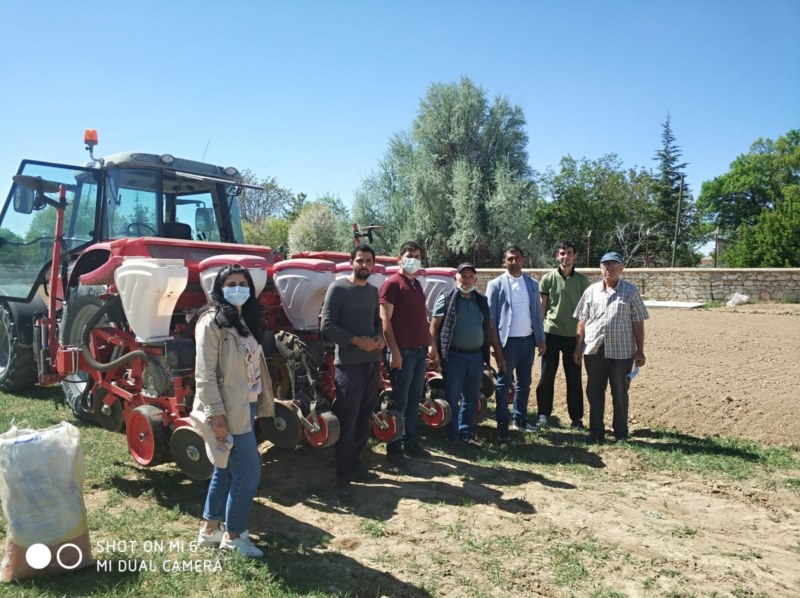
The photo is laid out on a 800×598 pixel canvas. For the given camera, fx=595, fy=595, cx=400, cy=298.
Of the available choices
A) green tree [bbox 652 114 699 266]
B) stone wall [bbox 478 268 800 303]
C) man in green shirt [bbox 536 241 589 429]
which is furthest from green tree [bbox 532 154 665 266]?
man in green shirt [bbox 536 241 589 429]

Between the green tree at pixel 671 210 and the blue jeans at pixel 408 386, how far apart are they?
32137mm

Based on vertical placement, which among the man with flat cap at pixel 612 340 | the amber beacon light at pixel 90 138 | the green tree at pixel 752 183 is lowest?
the man with flat cap at pixel 612 340

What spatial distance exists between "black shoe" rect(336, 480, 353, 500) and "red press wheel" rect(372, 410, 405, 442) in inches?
26.6

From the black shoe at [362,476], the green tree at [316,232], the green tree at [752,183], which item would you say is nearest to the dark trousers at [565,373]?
the black shoe at [362,476]

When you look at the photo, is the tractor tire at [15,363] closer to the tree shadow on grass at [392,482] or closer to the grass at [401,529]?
the grass at [401,529]

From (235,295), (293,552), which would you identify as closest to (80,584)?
(293,552)

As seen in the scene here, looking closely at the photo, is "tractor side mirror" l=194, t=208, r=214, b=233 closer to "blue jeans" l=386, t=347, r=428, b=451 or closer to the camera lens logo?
"blue jeans" l=386, t=347, r=428, b=451

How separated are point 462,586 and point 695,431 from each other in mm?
4163

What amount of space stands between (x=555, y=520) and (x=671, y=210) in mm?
39923

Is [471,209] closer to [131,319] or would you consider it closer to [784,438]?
[784,438]

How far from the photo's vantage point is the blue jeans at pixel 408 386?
490 centimetres

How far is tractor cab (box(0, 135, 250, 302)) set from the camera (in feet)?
20.0

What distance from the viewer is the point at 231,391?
3.13 metres

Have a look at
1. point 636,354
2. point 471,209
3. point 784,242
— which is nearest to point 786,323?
point 636,354
